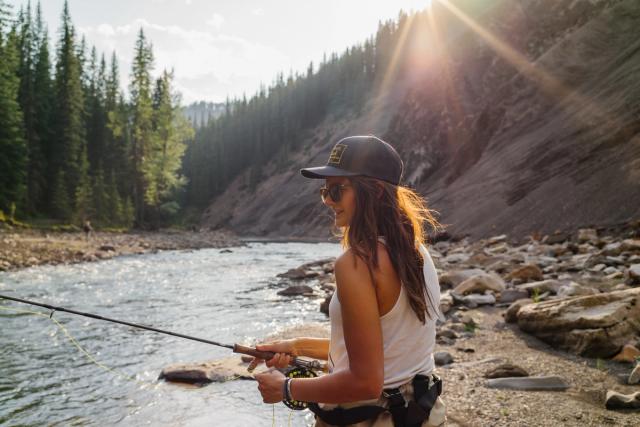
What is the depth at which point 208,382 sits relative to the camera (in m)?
6.93

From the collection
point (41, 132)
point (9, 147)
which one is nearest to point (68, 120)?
point (41, 132)

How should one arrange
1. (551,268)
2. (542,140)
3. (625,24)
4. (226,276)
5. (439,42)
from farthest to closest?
(439,42)
(625,24)
(542,140)
(226,276)
(551,268)

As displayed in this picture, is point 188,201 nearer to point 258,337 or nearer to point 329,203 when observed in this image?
point 258,337

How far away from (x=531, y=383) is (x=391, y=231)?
4.33m

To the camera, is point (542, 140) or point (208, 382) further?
point (542, 140)

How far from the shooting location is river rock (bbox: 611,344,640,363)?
5.98 meters

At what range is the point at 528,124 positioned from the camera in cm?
3356

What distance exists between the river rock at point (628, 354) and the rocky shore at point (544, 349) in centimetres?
1

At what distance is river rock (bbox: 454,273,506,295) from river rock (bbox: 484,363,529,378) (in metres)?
5.54

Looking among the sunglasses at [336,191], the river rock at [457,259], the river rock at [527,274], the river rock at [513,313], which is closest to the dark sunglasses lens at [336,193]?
the sunglasses at [336,191]

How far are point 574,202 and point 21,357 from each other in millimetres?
20878

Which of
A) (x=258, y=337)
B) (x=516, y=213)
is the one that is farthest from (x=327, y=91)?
(x=258, y=337)

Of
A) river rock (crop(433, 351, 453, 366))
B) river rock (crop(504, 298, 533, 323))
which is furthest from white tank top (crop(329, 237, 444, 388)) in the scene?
river rock (crop(504, 298, 533, 323))

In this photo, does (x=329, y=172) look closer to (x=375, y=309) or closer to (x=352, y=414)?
(x=375, y=309)
